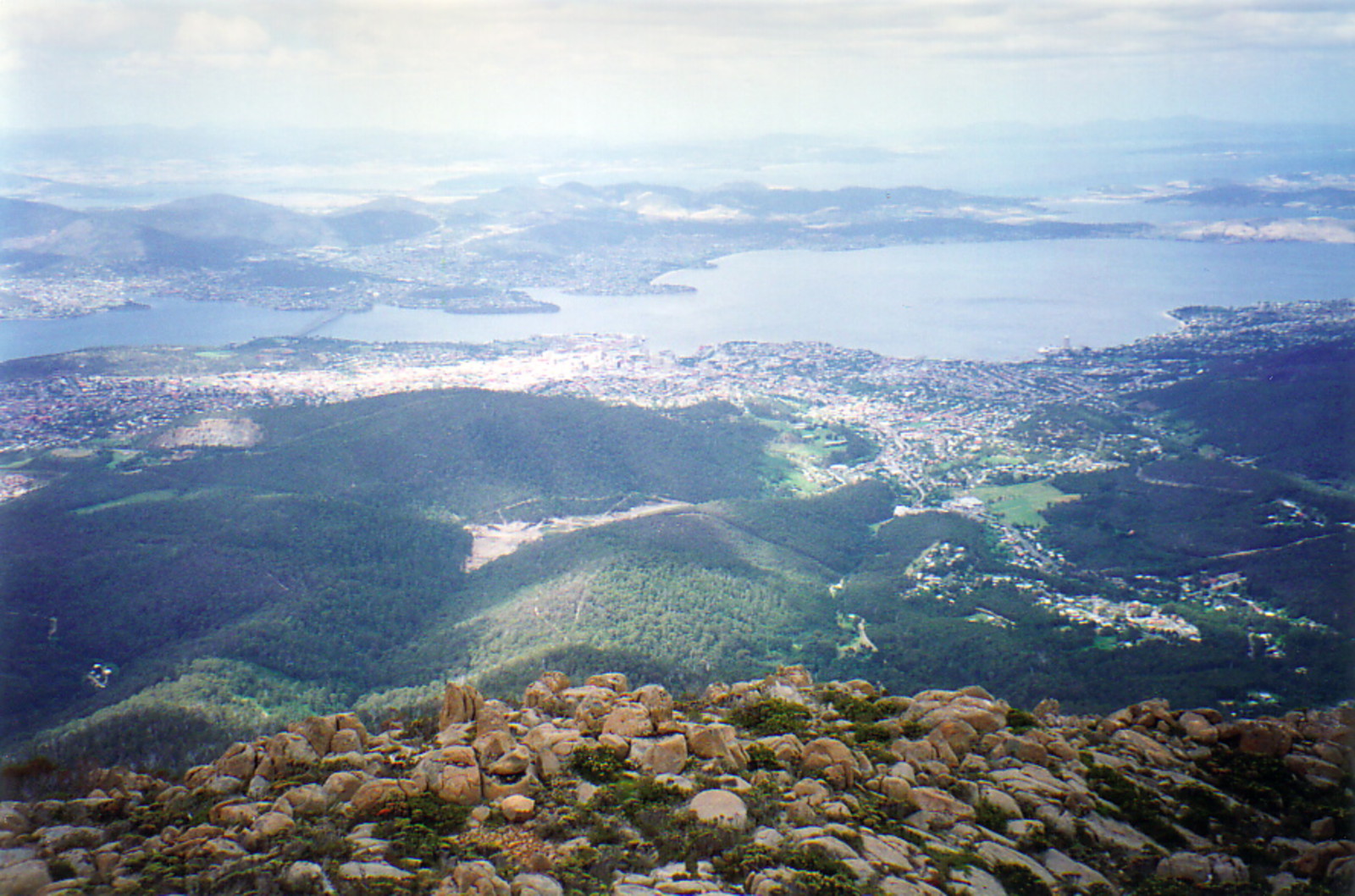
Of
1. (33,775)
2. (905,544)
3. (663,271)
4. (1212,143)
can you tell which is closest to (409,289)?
(663,271)

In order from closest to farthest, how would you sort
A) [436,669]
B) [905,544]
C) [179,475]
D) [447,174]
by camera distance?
[436,669]
[905,544]
[179,475]
[447,174]

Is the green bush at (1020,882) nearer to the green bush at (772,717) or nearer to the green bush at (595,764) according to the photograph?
the green bush at (772,717)

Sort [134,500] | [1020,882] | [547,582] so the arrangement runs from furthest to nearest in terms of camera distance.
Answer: [134,500] < [547,582] < [1020,882]

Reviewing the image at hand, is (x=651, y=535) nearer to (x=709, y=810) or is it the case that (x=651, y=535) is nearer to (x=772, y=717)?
(x=772, y=717)

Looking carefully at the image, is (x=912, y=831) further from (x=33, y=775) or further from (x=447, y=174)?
(x=447, y=174)

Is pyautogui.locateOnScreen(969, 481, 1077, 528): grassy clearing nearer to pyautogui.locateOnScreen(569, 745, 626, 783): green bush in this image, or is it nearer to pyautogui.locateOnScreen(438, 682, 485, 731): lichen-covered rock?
pyautogui.locateOnScreen(438, 682, 485, 731): lichen-covered rock

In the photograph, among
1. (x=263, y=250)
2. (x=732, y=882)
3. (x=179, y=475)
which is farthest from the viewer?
(x=263, y=250)

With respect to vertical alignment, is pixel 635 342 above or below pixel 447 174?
below

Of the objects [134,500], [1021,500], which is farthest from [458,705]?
[1021,500]
